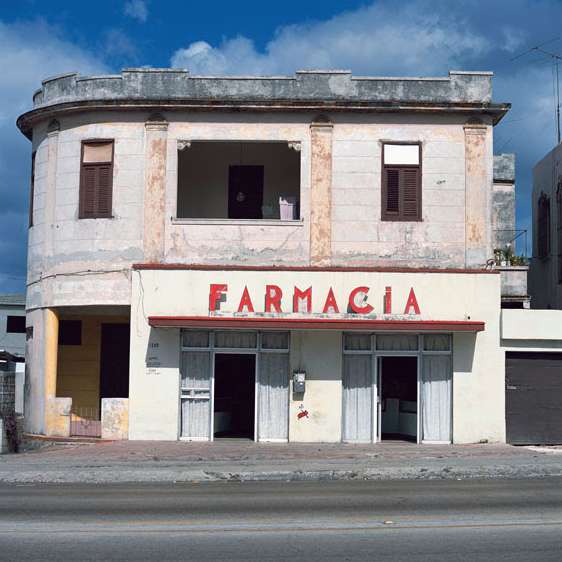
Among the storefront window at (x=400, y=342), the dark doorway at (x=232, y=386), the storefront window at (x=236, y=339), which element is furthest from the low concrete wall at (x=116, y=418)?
the storefront window at (x=400, y=342)

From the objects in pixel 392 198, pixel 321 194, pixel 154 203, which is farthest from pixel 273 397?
pixel 392 198

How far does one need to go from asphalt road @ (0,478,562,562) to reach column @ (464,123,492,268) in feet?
27.5

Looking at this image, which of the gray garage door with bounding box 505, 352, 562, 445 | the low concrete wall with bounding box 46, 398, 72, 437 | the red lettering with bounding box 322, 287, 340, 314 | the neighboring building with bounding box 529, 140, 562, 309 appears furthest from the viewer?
the neighboring building with bounding box 529, 140, 562, 309

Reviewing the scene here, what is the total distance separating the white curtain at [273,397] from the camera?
76.2 ft

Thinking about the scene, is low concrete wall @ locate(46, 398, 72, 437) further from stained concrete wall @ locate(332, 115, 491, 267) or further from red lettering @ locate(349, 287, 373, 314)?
stained concrete wall @ locate(332, 115, 491, 267)

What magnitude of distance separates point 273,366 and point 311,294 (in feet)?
6.40

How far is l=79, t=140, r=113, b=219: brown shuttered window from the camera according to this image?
23.8 meters

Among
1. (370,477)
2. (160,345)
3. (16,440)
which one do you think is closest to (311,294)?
(160,345)

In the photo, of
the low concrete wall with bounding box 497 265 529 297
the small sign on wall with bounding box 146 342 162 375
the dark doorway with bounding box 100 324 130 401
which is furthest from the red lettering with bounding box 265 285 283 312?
the dark doorway with bounding box 100 324 130 401

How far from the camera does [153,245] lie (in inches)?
922

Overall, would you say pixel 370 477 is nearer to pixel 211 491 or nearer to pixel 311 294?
pixel 211 491

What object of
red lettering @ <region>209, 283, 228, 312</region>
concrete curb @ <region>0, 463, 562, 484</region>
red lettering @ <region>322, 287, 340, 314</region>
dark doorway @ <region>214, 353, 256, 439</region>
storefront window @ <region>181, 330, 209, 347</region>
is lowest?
concrete curb @ <region>0, 463, 562, 484</region>

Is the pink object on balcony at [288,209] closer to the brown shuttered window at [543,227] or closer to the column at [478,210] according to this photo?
the column at [478,210]

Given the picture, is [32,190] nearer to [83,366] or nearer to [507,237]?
[83,366]
